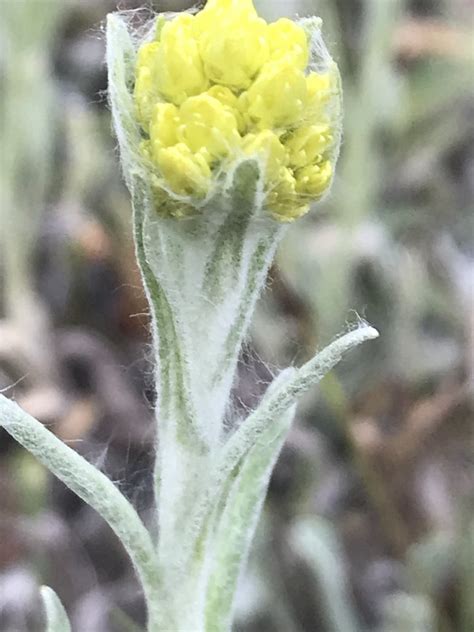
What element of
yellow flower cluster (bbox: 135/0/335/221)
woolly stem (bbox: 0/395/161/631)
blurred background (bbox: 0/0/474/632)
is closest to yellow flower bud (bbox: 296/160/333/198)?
yellow flower cluster (bbox: 135/0/335/221)

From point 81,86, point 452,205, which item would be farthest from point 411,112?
point 81,86

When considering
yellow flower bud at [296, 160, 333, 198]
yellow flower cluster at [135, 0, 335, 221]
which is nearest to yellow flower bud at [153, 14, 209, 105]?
yellow flower cluster at [135, 0, 335, 221]

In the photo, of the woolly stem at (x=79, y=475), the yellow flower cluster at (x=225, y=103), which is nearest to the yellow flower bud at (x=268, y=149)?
the yellow flower cluster at (x=225, y=103)

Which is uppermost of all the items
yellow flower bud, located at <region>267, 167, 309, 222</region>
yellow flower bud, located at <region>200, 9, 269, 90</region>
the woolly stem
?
yellow flower bud, located at <region>200, 9, 269, 90</region>

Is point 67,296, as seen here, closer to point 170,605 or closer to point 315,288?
point 315,288

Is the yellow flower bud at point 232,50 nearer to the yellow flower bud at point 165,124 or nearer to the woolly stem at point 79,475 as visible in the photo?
the yellow flower bud at point 165,124

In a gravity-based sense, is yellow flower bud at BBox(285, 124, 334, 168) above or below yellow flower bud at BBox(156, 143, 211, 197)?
above

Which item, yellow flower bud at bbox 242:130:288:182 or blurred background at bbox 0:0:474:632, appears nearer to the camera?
yellow flower bud at bbox 242:130:288:182

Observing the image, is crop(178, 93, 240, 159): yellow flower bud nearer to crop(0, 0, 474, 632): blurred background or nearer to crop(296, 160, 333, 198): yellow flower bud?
crop(296, 160, 333, 198): yellow flower bud
